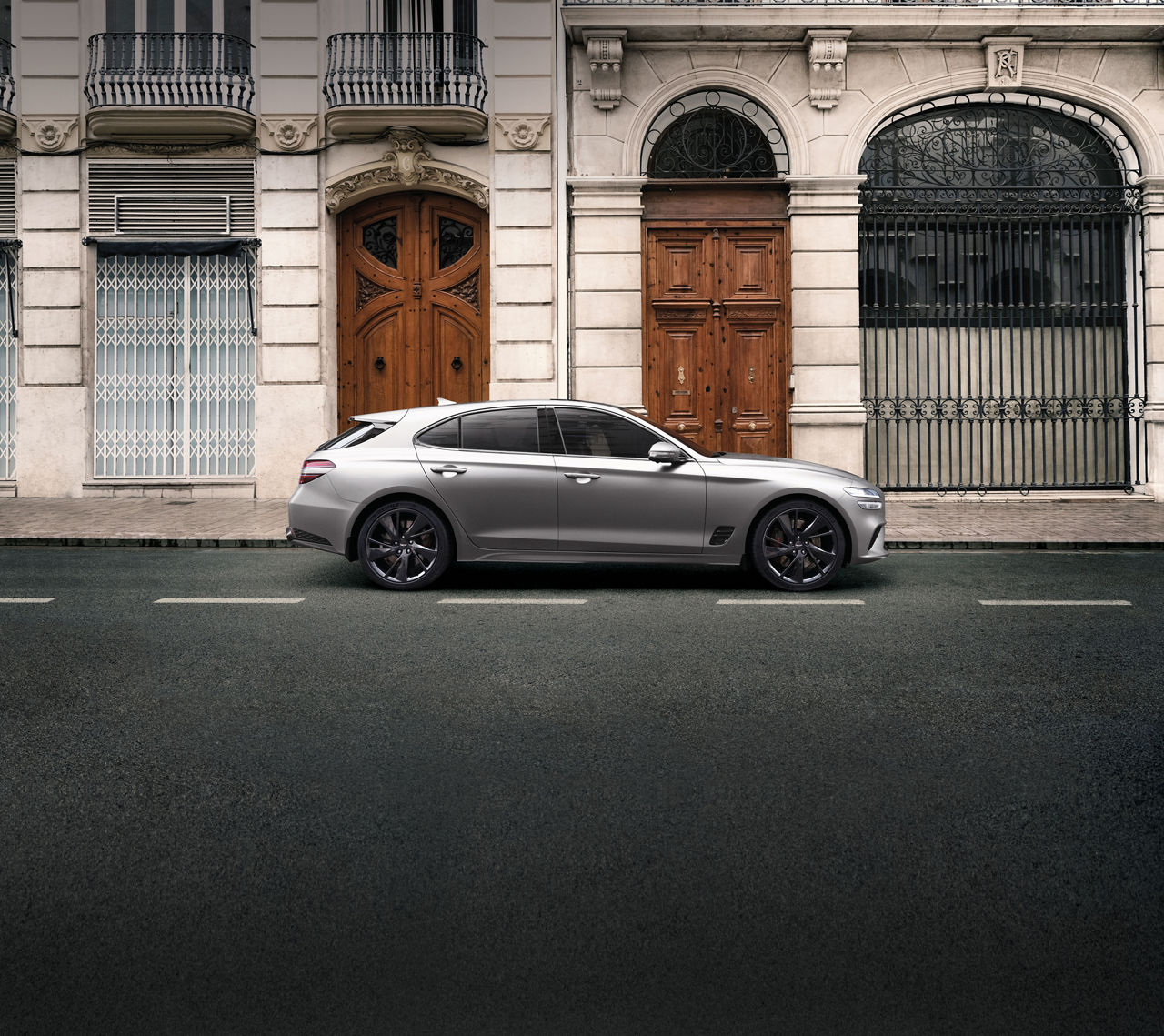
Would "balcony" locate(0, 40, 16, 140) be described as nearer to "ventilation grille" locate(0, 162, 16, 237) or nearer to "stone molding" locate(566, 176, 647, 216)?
"ventilation grille" locate(0, 162, 16, 237)

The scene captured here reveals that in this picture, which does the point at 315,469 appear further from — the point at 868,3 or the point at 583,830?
the point at 868,3

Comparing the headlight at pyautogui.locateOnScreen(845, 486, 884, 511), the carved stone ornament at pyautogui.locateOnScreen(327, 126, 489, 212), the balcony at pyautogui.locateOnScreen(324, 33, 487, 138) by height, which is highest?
the balcony at pyautogui.locateOnScreen(324, 33, 487, 138)

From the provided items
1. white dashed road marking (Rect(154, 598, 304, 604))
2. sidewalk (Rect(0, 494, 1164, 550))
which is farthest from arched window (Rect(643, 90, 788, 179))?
white dashed road marking (Rect(154, 598, 304, 604))

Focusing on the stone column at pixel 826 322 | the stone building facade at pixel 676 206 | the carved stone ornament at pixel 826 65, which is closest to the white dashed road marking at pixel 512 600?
the stone building facade at pixel 676 206

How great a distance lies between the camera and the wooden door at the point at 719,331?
1806 cm

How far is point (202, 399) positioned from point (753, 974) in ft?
55.1

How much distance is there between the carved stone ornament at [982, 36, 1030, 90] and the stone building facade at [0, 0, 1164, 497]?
1.1 inches

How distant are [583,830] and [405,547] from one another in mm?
5981

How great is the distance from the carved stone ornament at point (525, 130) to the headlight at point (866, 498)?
9794 mm

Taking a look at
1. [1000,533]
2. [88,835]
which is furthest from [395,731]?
[1000,533]

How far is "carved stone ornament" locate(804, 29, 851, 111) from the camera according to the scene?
17734 mm

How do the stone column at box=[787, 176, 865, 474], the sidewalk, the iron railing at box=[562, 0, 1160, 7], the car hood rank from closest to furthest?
the car hood, the sidewalk, the iron railing at box=[562, 0, 1160, 7], the stone column at box=[787, 176, 865, 474]

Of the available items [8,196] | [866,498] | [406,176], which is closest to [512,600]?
[866,498]

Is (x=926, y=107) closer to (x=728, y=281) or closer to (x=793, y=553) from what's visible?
(x=728, y=281)
